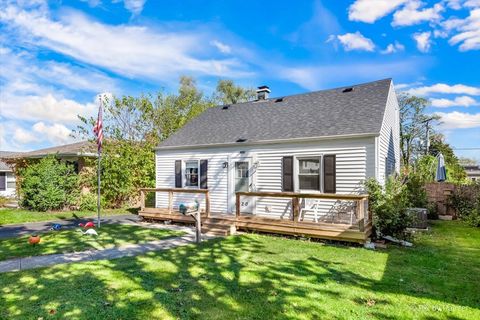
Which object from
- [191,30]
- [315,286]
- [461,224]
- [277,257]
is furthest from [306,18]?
[315,286]

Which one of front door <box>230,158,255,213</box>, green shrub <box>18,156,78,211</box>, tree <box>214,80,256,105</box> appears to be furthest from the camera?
tree <box>214,80,256,105</box>

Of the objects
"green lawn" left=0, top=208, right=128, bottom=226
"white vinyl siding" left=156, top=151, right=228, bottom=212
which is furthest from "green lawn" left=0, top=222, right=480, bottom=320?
"green lawn" left=0, top=208, right=128, bottom=226

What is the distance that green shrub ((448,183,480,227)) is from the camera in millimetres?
10805

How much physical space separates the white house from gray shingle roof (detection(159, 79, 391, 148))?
0.10 ft

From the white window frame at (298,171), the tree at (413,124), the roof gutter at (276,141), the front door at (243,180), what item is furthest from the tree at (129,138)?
the tree at (413,124)

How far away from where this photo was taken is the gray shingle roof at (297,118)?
9.84 metres

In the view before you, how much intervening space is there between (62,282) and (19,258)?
2.31 meters

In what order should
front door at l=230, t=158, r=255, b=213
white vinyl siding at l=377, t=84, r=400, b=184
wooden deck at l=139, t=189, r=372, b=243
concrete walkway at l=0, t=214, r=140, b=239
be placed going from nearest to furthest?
wooden deck at l=139, t=189, r=372, b=243, white vinyl siding at l=377, t=84, r=400, b=184, concrete walkway at l=0, t=214, r=140, b=239, front door at l=230, t=158, r=255, b=213

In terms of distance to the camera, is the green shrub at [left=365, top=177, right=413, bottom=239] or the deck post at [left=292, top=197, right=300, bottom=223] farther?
the deck post at [left=292, top=197, right=300, bottom=223]

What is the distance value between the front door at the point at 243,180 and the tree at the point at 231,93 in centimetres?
2167

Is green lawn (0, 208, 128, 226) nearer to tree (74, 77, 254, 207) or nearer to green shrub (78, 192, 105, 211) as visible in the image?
green shrub (78, 192, 105, 211)

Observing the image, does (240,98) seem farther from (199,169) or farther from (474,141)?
(474,141)

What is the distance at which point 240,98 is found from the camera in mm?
32594

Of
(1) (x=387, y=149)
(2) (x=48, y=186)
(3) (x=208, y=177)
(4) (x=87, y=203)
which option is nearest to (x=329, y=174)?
(1) (x=387, y=149)
